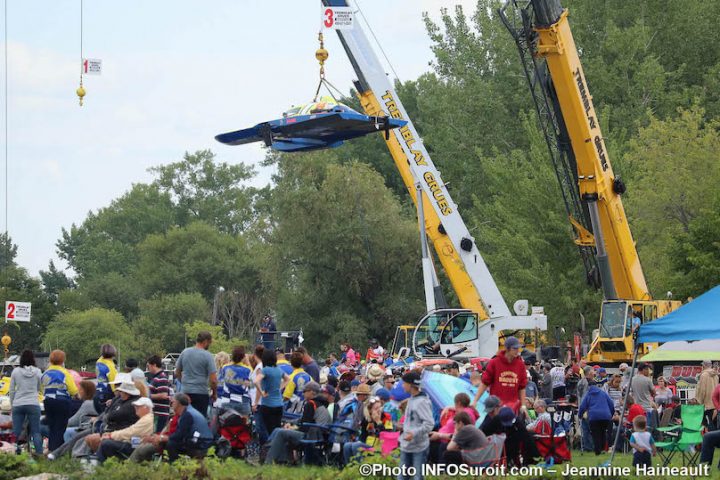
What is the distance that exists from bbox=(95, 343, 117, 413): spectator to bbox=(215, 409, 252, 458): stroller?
190cm

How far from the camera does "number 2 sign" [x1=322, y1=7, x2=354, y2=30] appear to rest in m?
29.6

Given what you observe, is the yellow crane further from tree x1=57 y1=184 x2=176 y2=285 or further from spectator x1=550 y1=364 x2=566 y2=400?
tree x1=57 y1=184 x2=176 y2=285

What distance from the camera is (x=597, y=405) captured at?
64.4ft

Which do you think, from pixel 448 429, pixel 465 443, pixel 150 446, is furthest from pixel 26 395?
pixel 465 443

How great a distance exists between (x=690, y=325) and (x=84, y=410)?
329 inches

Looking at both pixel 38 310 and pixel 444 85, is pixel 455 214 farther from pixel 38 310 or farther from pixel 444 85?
pixel 38 310

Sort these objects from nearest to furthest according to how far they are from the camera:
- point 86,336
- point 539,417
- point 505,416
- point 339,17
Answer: point 505,416, point 539,417, point 339,17, point 86,336

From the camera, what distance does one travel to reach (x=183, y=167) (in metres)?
112

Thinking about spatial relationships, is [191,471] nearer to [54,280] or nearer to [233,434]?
[233,434]

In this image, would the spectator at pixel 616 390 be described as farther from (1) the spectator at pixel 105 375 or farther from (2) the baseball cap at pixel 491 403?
(1) the spectator at pixel 105 375

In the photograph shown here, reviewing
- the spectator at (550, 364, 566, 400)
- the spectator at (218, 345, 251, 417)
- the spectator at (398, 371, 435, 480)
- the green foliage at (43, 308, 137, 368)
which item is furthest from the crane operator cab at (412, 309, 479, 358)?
the green foliage at (43, 308, 137, 368)

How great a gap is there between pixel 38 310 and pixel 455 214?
54311 millimetres

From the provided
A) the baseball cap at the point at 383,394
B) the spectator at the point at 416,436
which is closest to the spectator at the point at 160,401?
the baseball cap at the point at 383,394

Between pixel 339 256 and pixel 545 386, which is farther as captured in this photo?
pixel 339 256
